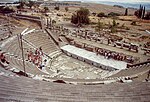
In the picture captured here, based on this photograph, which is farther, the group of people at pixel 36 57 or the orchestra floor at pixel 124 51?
the orchestra floor at pixel 124 51

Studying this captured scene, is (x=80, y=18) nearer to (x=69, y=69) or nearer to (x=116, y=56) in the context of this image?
(x=116, y=56)

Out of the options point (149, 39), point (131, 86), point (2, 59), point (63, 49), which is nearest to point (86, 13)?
point (149, 39)

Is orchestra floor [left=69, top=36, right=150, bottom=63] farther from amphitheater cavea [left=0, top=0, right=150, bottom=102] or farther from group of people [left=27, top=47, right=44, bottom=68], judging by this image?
group of people [left=27, top=47, right=44, bottom=68]

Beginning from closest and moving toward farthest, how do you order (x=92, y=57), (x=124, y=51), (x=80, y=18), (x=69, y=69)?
(x=69, y=69) → (x=92, y=57) → (x=124, y=51) → (x=80, y=18)

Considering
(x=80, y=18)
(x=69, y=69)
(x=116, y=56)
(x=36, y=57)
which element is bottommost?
(x=69, y=69)

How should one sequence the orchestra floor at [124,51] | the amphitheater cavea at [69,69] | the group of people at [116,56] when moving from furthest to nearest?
the orchestra floor at [124,51]
the group of people at [116,56]
the amphitheater cavea at [69,69]

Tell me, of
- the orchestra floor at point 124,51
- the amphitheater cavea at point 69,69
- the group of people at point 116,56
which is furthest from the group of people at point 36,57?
the orchestra floor at point 124,51

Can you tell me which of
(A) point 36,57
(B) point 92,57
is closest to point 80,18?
(B) point 92,57

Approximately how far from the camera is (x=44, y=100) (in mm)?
8156

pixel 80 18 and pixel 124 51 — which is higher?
pixel 80 18

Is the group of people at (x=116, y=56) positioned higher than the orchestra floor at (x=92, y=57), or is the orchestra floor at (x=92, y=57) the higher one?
the group of people at (x=116, y=56)

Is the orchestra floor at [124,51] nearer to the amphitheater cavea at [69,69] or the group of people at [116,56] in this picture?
the amphitheater cavea at [69,69]

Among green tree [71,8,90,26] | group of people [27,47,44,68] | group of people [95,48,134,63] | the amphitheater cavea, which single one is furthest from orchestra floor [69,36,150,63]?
green tree [71,8,90,26]

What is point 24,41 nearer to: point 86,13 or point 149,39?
point 149,39
